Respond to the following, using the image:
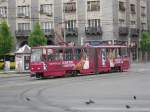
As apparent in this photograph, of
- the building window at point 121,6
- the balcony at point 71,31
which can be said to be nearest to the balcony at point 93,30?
the balcony at point 71,31

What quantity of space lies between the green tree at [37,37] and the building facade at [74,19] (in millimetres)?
2634

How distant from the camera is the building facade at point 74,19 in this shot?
79.1 m

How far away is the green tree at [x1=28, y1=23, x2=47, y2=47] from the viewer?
251 feet

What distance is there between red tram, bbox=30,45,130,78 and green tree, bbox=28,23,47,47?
3026 centimetres

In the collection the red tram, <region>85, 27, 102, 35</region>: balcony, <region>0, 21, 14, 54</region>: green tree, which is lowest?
the red tram

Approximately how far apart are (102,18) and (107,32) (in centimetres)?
245

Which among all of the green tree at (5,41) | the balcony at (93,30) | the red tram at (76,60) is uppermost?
the balcony at (93,30)

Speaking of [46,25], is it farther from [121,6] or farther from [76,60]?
[76,60]

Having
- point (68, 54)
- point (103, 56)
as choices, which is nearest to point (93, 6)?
point (103, 56)

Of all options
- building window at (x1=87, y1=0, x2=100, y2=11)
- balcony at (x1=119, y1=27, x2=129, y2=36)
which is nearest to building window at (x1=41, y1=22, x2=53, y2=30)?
building window at (x1=87, y1=0, x2=100, y2=11)

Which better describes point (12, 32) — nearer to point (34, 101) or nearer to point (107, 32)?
point (107, 32)

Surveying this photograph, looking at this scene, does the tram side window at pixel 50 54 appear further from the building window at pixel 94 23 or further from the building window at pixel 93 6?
the building window at pixel 93 6

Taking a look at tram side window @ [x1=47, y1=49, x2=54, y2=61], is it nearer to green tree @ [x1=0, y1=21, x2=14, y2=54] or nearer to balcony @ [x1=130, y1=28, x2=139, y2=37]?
green tree @ [x1=0, y1=21, x2=14, y2=54]

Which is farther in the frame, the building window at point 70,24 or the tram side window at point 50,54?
the building window at point 70,24
